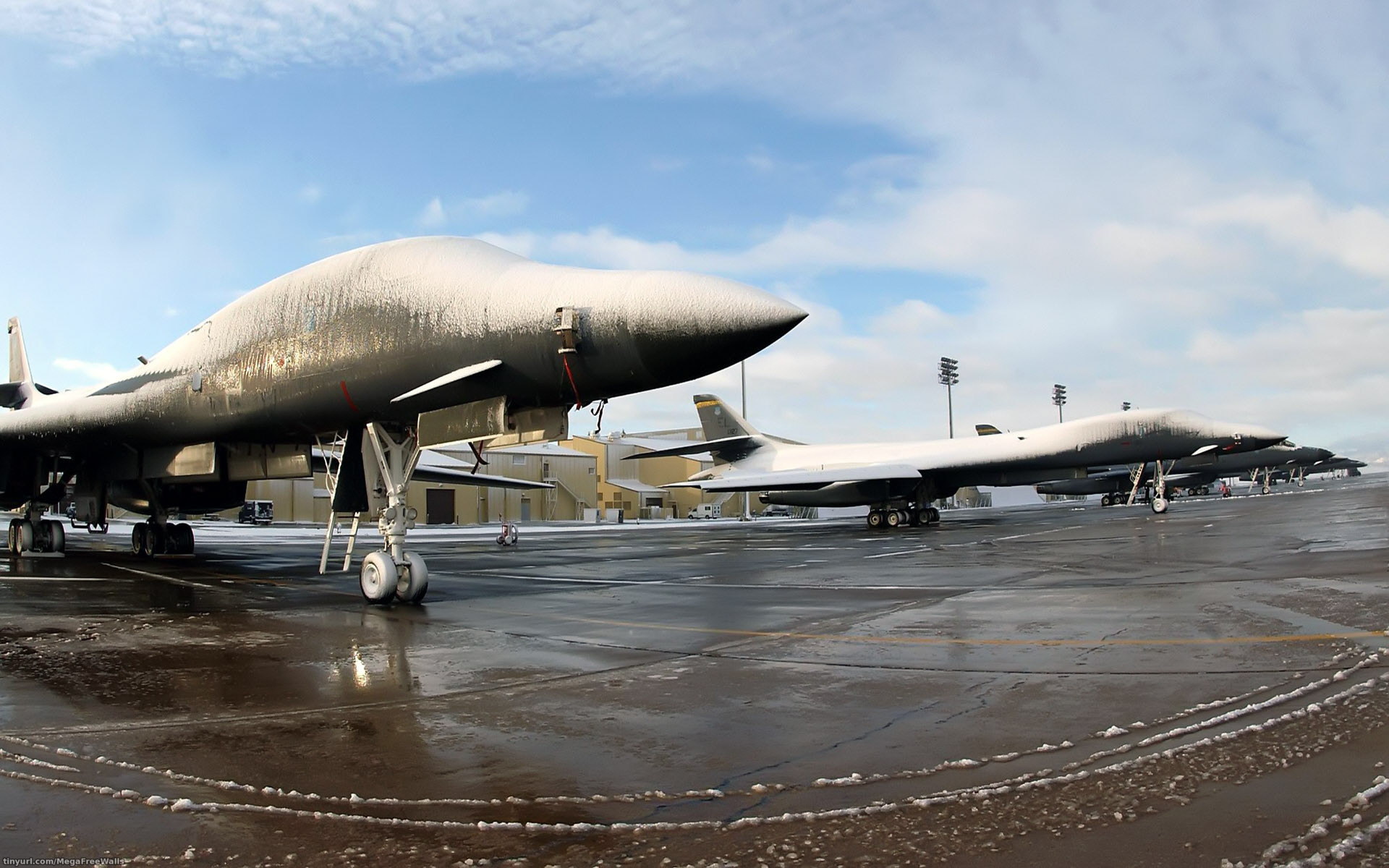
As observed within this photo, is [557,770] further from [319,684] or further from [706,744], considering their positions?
[319,684]

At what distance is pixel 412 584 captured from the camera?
9531mm

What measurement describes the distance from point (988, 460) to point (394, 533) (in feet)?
83.5

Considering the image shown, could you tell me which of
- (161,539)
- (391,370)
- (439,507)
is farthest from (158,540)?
(439,507)

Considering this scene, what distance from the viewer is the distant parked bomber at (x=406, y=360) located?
766 centimetres

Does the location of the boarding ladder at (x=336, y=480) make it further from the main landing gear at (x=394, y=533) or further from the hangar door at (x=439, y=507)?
the hangar door at (x=439, y=507)

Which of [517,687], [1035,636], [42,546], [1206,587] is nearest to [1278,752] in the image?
[1035,636]

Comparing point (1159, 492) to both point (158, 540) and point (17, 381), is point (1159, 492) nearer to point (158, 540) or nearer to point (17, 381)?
point (158, 540)

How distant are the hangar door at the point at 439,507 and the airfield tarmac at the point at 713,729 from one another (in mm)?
45884

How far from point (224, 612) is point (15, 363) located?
52.2 feet

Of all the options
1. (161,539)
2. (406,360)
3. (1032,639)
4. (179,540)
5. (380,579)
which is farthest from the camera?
(179,540)

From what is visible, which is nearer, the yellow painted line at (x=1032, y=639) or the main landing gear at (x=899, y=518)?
the yellow painted line at (x=1032, y=639)

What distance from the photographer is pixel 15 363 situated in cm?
2019

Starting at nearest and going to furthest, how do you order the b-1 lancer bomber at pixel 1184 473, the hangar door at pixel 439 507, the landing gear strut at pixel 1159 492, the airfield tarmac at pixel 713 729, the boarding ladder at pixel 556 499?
1. the airfield tarmac at pixel 713 729
2. the landing gear strut at pixel 1159 492
3. the b-1 lancer bomber at pixel 1184 473
4. the hangar door at pixel 439 507
5. the boarding ladder at pixel 556 499

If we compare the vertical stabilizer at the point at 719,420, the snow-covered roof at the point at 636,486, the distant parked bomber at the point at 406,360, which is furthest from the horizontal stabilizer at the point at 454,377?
the snow-covered roof at the point at 636,486
